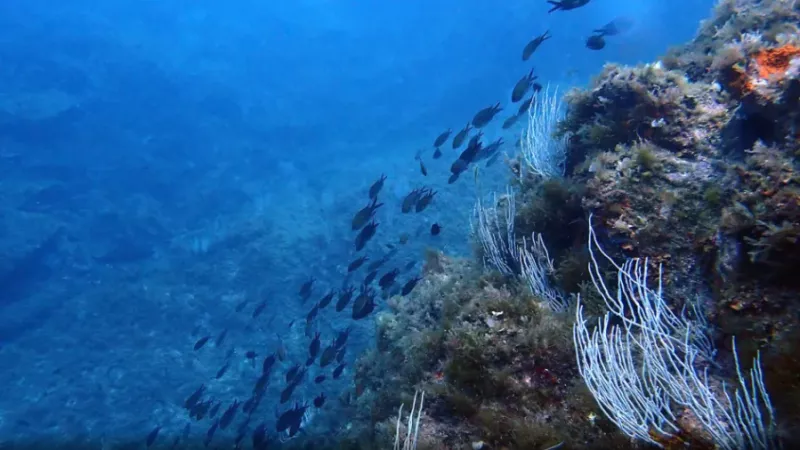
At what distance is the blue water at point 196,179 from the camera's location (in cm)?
1388

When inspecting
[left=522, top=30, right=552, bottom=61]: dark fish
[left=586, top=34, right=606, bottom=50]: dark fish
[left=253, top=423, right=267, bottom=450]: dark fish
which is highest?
[left=522, top=30, right=552, bottom=61]: dark fish

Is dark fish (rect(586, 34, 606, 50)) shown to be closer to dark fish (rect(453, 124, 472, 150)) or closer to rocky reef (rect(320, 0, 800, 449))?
rocky reef (rect(320, 0, 800, 449))

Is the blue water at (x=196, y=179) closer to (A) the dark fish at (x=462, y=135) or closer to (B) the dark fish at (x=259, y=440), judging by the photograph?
(B) the dark fish at (x=259, y=440)

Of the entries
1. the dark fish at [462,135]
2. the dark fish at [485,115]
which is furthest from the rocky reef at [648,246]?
the dark fish at [462,135]

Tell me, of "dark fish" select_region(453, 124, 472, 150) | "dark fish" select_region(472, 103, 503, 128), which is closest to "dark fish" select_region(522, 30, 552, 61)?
"dark fish" select_region(472, 103, 503, 128)

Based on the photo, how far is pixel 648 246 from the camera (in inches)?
131

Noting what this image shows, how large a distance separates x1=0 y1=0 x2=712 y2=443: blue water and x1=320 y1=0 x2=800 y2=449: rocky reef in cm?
668

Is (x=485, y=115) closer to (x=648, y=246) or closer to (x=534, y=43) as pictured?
(x=534, y=43)

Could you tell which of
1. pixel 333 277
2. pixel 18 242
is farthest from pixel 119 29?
pixel 333 277

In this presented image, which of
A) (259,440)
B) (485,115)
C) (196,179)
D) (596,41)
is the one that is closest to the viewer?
(259,440)

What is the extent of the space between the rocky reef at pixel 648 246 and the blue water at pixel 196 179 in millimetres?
6676

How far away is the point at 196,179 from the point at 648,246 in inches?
1172

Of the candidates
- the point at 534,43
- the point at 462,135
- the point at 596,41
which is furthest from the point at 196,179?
the point at 596,41

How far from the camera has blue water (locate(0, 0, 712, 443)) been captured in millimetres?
13875
